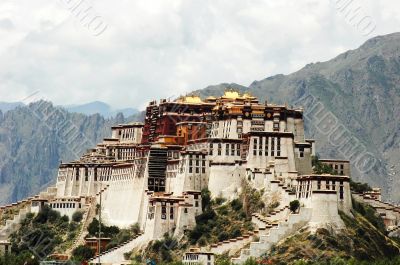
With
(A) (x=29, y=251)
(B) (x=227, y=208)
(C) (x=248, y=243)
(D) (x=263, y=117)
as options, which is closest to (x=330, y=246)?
(C) (x=248, y=243)

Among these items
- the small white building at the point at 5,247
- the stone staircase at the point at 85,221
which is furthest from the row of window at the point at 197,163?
the small white building at the point at 5,247

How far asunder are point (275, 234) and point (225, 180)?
769 inches

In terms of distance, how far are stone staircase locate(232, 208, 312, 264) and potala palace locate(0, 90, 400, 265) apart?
12 cm

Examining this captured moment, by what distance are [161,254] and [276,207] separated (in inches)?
621

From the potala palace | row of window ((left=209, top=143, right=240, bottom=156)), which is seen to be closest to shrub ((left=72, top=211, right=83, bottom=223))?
the potala palace

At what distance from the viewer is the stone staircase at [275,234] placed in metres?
157

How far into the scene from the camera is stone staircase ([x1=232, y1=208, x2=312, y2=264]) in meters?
157

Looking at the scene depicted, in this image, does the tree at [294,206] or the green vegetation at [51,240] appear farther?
the green vegetation at [51,240]

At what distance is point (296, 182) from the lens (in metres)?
165

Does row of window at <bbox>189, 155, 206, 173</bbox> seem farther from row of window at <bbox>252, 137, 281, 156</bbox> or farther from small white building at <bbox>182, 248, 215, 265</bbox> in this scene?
small white building at <bbox>182, 248, 215, 265</bbox>

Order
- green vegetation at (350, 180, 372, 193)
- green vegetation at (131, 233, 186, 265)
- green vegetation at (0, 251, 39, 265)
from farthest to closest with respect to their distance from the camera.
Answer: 1. green vegetation at (350, 180, 372, 193)
2. green vegetation at (0, 251, 39, 265)
3. green vegetation at (131, 233, 186, 265)

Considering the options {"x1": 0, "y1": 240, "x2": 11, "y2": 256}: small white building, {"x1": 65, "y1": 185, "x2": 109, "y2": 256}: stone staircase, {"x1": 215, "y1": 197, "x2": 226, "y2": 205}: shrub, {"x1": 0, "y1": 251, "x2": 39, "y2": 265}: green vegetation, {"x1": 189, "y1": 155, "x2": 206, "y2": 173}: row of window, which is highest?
{"x1": 189, "y1": 155, "x2": 206, "y2": 173}: row of window

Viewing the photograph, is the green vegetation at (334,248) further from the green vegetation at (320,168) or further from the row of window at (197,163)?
the row of window at (197,163)

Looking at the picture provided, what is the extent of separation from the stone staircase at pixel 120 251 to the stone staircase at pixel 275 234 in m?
19.5
